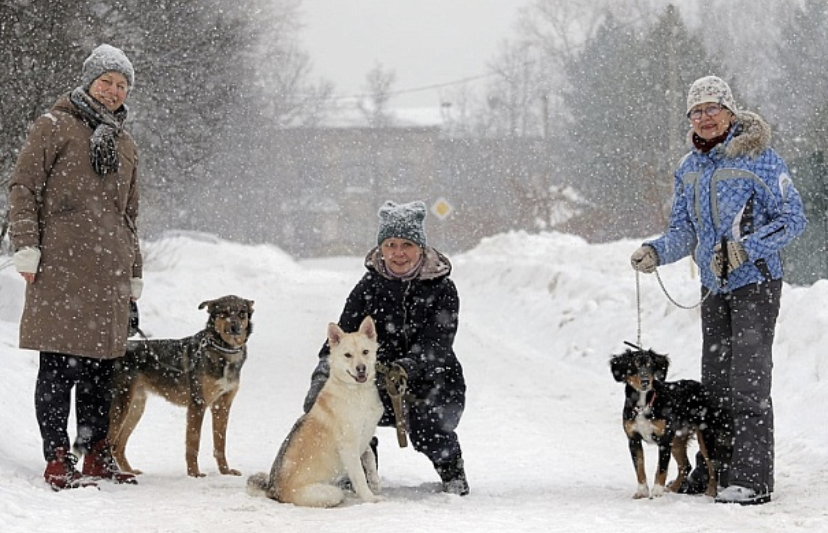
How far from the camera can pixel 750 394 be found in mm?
4918

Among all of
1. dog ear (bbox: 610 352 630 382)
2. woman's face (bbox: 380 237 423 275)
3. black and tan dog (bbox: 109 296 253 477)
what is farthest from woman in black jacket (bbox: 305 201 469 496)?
dog ear (bbox: 610 352 630 382)

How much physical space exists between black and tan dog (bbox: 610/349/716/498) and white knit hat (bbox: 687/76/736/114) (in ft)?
4.77

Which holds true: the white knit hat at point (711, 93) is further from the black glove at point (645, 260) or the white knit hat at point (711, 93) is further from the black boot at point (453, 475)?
the black boot at point (453, 475)

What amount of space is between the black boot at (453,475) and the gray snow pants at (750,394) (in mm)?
1448

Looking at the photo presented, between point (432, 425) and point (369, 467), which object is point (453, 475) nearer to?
point (432, 425)

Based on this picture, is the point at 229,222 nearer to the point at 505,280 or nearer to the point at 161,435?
the point at 505,280

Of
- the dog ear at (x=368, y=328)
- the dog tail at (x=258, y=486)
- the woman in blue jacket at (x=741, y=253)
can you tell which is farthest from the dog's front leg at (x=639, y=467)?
the dog tail at (x=258, y=486)

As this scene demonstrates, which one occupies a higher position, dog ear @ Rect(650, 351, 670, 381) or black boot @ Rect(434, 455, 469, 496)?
dog ear @ Rect(650, 351, 670, 381)

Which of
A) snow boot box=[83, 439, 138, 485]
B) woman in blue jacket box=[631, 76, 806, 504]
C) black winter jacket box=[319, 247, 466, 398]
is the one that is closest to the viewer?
woman in blue jacket box=[631, 76, 806, 504]

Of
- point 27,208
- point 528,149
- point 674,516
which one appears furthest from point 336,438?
point 528,149

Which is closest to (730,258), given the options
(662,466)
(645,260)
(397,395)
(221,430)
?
(645,260)

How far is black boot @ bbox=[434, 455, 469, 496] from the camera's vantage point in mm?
5324

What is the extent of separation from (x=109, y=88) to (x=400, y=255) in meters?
1.94

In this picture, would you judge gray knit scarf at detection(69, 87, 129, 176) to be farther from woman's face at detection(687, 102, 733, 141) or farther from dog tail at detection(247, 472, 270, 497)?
woman's face at detection(687, 102, 733, 141)
